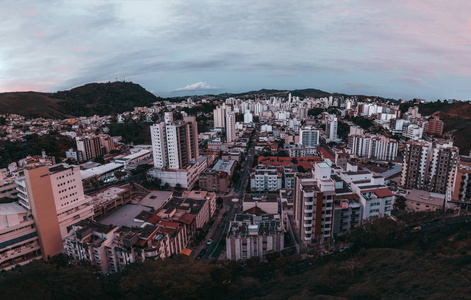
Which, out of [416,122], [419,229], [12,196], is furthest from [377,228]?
[416,122]

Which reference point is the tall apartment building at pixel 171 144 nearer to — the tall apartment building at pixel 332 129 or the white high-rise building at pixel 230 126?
the white high-rise building at pixel 230 126

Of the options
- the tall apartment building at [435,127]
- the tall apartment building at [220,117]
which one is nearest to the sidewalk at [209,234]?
the tall apartment building at [220,117]

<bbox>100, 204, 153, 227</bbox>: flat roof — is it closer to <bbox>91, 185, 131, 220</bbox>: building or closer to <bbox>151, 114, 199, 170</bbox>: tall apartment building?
<bbox>91, 185, 131, 220</bbox>: building

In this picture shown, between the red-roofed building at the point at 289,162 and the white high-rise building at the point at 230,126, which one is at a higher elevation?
the white high-rise building at the point at 230,126

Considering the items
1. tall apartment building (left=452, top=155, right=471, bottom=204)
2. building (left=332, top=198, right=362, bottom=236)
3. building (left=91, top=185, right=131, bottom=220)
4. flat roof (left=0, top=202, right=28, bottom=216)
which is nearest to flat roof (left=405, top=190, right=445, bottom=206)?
tall apartment building (left=452, top=155, right=471, bottom=204)

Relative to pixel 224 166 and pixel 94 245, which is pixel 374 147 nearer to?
pixel 224 166
